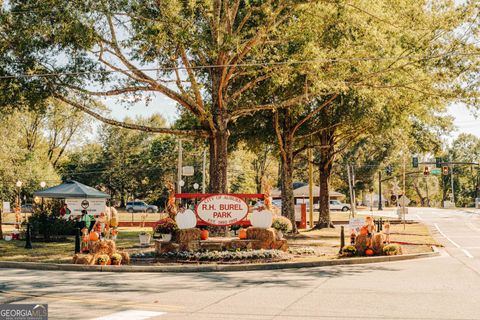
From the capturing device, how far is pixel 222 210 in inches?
763

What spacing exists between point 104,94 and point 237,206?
7.54 m

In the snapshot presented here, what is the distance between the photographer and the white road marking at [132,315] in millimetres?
8500

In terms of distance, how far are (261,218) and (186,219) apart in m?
2.51

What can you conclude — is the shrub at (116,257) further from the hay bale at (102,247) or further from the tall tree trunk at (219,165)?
the tall tree trunk at (219,165)

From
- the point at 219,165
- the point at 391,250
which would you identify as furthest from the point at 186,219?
the point at 391,250

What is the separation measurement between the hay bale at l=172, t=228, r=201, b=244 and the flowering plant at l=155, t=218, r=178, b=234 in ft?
0.73

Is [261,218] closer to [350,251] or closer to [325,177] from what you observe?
[350,251]

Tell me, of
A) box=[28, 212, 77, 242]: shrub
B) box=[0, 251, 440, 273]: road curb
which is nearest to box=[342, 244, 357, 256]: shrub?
box=[0, 251, 440, 273]: road curb

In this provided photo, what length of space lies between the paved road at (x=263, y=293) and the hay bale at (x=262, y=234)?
3152 millimetres

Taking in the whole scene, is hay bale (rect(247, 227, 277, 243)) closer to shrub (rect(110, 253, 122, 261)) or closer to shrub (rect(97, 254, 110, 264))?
shrub (rect(110, 253, 122, 261))

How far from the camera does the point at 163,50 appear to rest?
2150cm

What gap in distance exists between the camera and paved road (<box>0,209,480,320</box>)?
352 inches

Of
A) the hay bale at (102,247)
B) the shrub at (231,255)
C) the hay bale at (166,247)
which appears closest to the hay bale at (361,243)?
the shrub at (231,255)

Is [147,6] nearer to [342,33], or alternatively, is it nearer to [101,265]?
[342,33]
